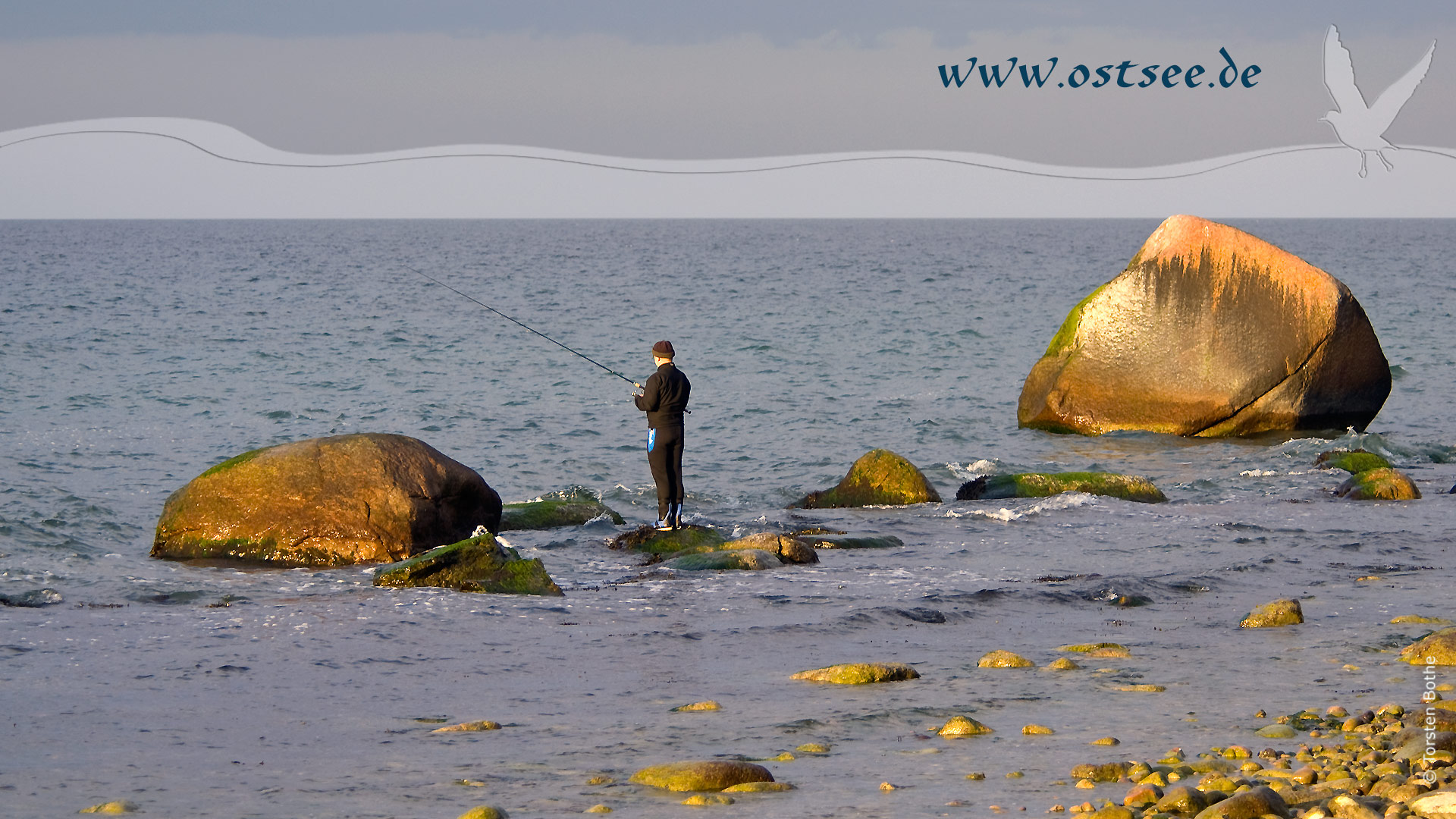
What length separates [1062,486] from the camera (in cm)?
1689

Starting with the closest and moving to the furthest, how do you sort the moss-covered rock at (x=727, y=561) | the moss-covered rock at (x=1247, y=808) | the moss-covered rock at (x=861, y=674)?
the moss-covered rock at (x=1247, y=808), the moss-covered rock at (x=861, y=674), the moss-covered rock at (x=727, y=561)

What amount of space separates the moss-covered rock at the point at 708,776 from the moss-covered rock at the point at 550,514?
8831 millimetres

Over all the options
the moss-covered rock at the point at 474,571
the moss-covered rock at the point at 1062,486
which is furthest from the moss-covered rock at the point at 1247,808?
the moss-covered rock at the point at 1062,486

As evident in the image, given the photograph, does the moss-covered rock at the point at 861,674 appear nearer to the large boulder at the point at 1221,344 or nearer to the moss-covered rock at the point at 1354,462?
the moss-covered rock at the point at 1354,462

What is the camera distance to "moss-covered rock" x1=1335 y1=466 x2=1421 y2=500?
634 inches

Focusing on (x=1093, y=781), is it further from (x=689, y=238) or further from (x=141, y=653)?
(x=689, y=238)

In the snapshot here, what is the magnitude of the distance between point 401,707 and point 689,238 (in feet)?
502

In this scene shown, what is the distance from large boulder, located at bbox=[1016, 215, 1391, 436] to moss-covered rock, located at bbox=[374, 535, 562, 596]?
11867mm

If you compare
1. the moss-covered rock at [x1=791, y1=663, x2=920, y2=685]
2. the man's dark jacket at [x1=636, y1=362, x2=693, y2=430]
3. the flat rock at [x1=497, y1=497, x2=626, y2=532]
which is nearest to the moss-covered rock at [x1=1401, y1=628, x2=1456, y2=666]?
the moss-covered rock at [x1=791, y1=663, x2=920, y2=685]

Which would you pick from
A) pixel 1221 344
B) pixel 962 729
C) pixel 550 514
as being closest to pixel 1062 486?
pixel 1221 344

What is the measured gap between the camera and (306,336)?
40.3m

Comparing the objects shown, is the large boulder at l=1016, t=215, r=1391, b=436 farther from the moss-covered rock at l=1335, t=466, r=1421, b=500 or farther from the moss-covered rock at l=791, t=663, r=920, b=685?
the moss-covered rock at l=791, t=663, r=920, b=685

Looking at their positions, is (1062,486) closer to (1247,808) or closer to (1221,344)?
(1221,344)

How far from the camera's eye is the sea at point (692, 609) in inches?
267
